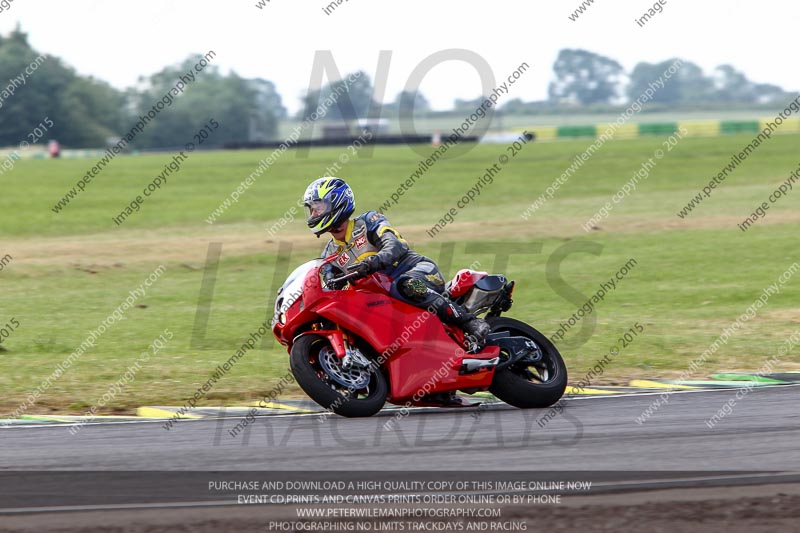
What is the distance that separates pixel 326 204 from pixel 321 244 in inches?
653

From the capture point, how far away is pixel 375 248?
877 cm

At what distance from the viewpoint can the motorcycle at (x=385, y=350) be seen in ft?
27.1

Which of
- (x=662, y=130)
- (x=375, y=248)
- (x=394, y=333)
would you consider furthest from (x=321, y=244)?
(x=662, y=130)

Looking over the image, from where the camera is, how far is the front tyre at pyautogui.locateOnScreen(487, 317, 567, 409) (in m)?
8.64

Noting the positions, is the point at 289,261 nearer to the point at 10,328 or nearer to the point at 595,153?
the point at 10,328

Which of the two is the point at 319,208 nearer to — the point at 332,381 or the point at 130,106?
the point at 332,381

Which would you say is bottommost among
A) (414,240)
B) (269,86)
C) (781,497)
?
(269,86)

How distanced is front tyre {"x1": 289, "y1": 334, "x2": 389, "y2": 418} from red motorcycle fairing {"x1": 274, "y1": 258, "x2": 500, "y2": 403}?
115 mm

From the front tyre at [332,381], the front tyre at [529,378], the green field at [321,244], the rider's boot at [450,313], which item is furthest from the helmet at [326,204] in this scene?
the green field at [321,244]

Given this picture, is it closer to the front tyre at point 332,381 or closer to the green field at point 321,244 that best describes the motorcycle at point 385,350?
the front tyre at point 332,381

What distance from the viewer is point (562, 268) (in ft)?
69.2

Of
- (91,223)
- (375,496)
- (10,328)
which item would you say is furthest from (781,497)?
(91,223)

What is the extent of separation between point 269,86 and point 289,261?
5254 inches

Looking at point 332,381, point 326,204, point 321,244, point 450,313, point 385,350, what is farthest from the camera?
point 321,244
